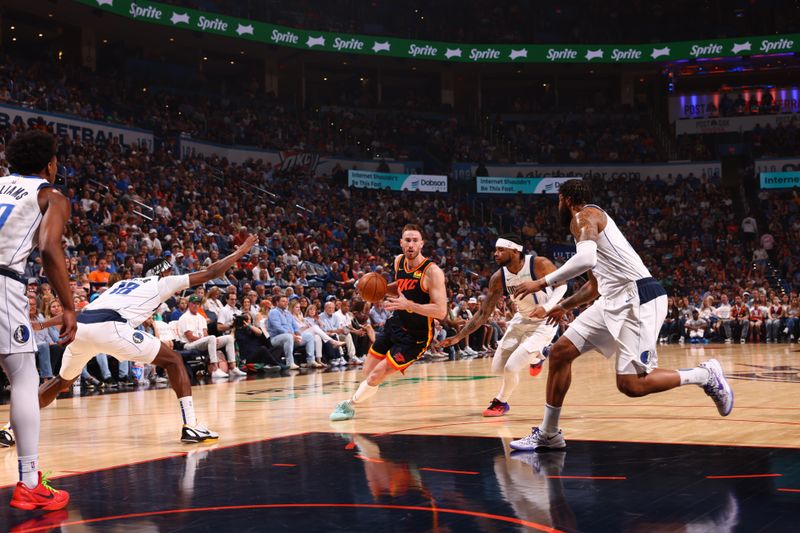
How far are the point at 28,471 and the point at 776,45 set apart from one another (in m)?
36.1

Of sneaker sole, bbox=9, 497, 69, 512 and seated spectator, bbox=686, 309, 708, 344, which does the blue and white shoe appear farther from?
seated spectator, bbox=686, 309, 708, 344

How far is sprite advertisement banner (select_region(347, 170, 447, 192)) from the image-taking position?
102ft

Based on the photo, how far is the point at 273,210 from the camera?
2509 cm

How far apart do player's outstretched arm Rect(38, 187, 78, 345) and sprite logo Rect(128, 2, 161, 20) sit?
2437 cm

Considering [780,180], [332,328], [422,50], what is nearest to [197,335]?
[332,328]

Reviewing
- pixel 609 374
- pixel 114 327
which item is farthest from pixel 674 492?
pixel 609 374

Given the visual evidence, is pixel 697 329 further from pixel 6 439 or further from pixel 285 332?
pixel 6 439

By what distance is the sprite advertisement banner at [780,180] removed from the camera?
33.5m

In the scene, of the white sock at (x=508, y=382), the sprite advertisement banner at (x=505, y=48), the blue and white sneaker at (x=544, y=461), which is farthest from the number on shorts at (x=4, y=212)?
the sprite advertisement banner at (x=505, y=48)

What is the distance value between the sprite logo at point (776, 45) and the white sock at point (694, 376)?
32958mm

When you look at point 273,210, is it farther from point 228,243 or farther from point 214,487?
point 214,487

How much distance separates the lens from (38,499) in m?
4.56

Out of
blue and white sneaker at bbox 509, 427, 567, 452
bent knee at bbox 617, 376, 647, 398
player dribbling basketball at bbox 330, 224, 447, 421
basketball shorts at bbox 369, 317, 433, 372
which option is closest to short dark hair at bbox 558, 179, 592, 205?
bent knee at bbox 617, 376, 647, 398

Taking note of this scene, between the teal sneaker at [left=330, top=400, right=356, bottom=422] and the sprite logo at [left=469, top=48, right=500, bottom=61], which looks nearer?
the teal sneaker at [left=330, top=400, right=356, bottom=422]
